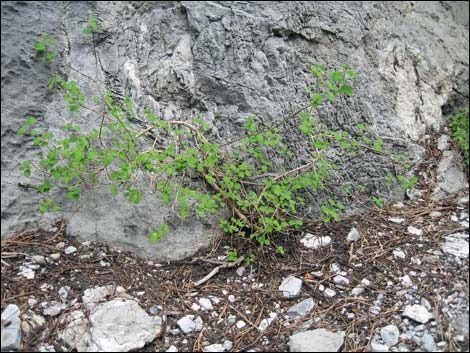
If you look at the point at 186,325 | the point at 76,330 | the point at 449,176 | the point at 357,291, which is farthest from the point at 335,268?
the point at 76,330

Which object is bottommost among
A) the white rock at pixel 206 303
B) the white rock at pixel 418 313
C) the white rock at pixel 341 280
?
the white rock at pixel 206 303

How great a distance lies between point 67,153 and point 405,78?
8.99 feet

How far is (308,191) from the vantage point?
3.43 metres

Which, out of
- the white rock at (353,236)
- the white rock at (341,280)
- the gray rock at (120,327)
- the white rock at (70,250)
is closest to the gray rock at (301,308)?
the white rock at (341,280)

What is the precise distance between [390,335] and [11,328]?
1950 mm

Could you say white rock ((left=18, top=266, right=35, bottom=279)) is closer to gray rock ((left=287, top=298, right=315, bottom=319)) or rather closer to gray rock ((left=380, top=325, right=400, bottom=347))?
gray rock ((left=287, top=298, right=315, bottom=319))

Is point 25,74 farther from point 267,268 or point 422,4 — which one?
point 422,4

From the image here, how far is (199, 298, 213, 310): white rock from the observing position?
2768 mm

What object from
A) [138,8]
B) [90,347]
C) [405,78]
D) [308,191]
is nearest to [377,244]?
[308,191]

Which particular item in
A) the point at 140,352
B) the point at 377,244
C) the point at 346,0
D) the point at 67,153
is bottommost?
the point at 140,352

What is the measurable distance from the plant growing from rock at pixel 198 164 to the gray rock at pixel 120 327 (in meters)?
0.45

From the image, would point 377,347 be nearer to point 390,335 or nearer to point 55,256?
point 390,335

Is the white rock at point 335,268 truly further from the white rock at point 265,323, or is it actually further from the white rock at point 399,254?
the white rock at point 265,323

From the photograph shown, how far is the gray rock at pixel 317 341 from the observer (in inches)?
95.4
